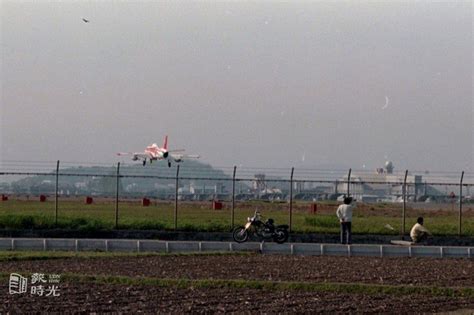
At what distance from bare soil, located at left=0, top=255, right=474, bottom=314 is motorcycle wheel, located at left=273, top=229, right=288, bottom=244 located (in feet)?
16.0

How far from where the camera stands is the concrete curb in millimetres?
28141

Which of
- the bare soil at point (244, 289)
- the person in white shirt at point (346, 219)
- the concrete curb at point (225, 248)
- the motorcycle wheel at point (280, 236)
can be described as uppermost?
the person in white shirt at point (346, 219)

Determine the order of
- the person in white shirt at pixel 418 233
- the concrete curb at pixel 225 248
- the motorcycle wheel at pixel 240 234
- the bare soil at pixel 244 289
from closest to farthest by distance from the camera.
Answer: the bare soil at pixel 244 289, the concrete curb at pixel 225 248, the person in white shirt at pixel 418 233, the motorcycle wheel at pixel 240 234

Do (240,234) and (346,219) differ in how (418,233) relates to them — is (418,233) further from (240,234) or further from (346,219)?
(240,234)

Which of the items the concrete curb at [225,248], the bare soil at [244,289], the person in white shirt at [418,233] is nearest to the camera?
the bare soil at [244,289]

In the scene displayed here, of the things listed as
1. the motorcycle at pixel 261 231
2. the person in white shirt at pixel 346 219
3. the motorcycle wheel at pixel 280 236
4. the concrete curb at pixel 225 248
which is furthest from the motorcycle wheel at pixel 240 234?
the person in white shirt at pixel 346 219

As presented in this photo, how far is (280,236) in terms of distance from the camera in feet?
105

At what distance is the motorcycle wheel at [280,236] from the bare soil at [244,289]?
192 inches

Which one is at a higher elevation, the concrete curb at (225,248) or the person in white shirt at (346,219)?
the person in white shirt at (346,219)

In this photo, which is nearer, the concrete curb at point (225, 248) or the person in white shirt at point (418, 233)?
the concrete curb at point (225, 248)

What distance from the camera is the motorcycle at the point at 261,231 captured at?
105 feet

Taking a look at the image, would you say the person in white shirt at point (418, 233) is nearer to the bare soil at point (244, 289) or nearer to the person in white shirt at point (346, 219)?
the person in white shirt at point (346, 219)

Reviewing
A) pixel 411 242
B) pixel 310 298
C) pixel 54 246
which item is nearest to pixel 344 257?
pixel 411 242

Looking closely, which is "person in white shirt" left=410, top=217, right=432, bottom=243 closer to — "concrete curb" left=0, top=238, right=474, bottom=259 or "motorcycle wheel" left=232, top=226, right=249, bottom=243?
"concrete curb" left=0, top=238, right=474, bottom=259
